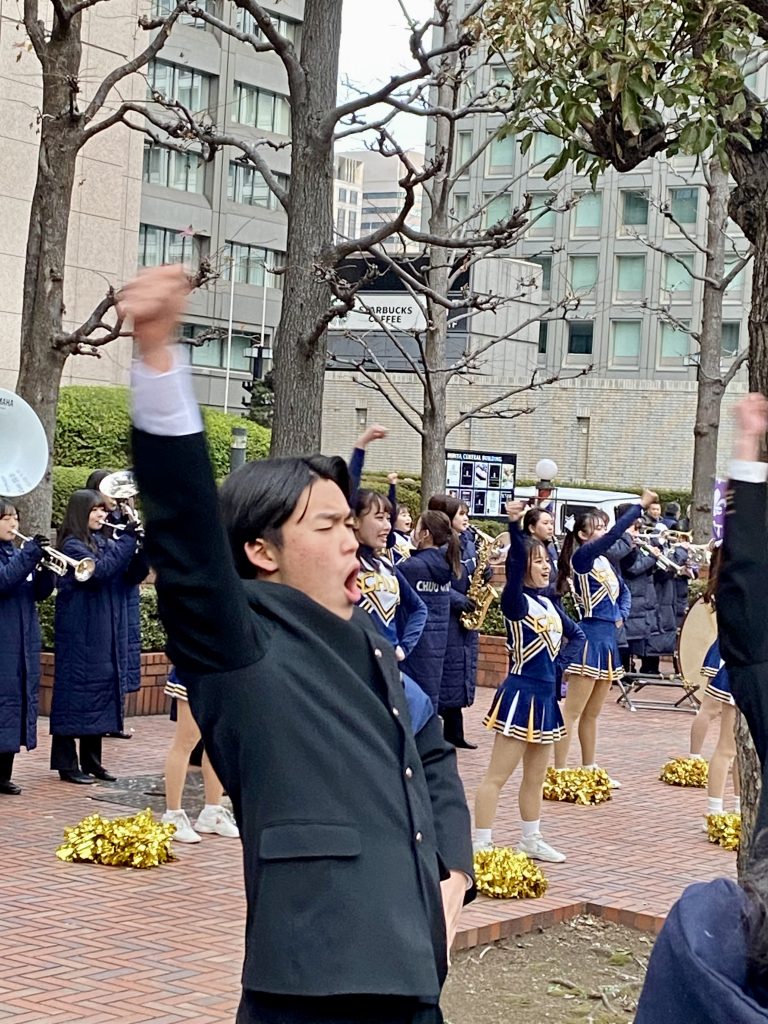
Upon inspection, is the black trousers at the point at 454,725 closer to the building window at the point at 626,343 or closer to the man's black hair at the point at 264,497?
the man's black hair at the point at 264,497

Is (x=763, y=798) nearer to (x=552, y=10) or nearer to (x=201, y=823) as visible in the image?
(x=552, y=10)

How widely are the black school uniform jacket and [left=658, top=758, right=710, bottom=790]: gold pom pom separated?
872cm

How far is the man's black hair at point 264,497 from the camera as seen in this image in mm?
2846

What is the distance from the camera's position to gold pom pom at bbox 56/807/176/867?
7.72 meters

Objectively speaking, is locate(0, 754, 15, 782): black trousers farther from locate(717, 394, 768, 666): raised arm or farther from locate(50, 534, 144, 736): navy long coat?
locate(717, 394, 768, 666): raised arm

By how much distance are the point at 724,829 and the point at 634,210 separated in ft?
164

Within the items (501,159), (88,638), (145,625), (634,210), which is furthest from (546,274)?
(88,638)

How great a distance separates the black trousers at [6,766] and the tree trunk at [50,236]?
10.6ft

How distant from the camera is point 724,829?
9.11 m

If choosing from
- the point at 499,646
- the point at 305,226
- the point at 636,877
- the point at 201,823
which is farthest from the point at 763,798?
the point at 499,646

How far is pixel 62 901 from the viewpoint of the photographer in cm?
702

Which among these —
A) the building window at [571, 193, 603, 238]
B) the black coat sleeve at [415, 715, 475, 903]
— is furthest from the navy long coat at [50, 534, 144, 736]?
the building window at [571, 193, 603, 238]

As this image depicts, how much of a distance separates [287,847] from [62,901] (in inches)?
188

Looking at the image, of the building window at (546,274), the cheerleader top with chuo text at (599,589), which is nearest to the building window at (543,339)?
the building window at (546,274)
